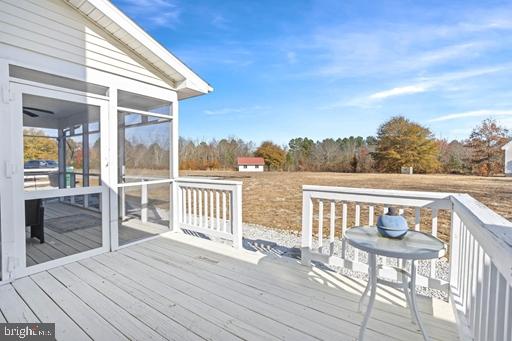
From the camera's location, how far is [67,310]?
2.00m

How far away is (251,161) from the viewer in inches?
1204

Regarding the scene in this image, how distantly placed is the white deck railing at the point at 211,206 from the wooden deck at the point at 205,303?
2.15ft

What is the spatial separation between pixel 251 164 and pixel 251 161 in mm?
389

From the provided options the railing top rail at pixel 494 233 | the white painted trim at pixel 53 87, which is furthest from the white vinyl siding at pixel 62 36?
the railing top rail at pixel 494 233

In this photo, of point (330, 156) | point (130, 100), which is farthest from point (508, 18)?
point (330, 156)

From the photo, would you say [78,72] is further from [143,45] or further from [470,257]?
[470,257]

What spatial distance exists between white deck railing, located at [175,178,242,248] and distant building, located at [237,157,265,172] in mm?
24584

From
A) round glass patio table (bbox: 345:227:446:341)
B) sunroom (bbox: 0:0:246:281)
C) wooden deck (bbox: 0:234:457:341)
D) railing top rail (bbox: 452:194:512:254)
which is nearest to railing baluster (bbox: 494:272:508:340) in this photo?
railing top rail (bbox: 452:194:512:254)

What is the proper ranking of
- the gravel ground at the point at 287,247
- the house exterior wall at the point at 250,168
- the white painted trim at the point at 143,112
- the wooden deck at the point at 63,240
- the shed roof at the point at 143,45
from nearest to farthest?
the wooden deck at the point at 63,240
the shed roof at the point at 143,45
the gravel ground at the point at 287,247
the white painted trim at the point at 143,112
the house exterior wall at the point at 250,168

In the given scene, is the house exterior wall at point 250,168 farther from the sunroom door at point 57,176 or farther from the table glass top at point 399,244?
the table glass top at point 399,244

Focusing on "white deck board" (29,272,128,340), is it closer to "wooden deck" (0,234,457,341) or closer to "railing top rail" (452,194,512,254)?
"wooden deck" (0,234,457,341)

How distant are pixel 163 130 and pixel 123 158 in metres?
0.77

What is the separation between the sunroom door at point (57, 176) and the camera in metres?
2.55

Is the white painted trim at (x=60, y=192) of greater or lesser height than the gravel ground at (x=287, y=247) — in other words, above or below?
above
